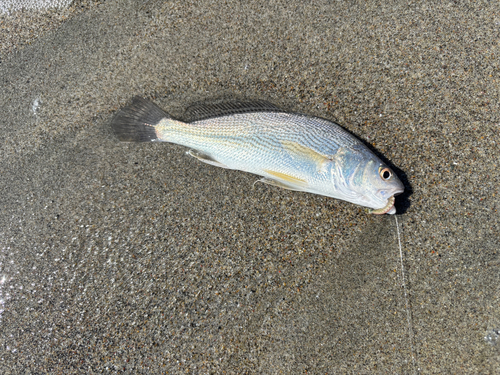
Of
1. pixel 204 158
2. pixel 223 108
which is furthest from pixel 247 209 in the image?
pixel 223 108

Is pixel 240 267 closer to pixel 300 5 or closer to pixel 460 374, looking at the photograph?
pixel 460 374

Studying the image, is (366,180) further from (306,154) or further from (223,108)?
(223,108)

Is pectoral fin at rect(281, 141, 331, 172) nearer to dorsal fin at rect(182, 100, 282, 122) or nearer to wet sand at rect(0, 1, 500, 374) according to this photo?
wet sand at rect(0, 1, 500, 374)

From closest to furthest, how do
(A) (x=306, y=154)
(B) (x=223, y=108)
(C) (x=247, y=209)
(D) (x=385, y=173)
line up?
(D) (x=385, y=173)
(A) (x=306, y=154)
(C) (x=247, y=209)
(B) (x=223, y=108)

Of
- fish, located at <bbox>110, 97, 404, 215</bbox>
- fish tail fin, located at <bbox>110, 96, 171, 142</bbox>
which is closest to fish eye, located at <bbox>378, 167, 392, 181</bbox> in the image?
fish, located at <bbox>110, 97, 404, 215</bbox>

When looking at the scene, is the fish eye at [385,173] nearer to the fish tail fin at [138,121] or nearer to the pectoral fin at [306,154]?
the pectoral fin at [306,154]

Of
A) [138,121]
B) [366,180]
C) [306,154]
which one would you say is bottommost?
[366,180]

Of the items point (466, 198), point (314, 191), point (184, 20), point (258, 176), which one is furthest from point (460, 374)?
point (184, 20)
